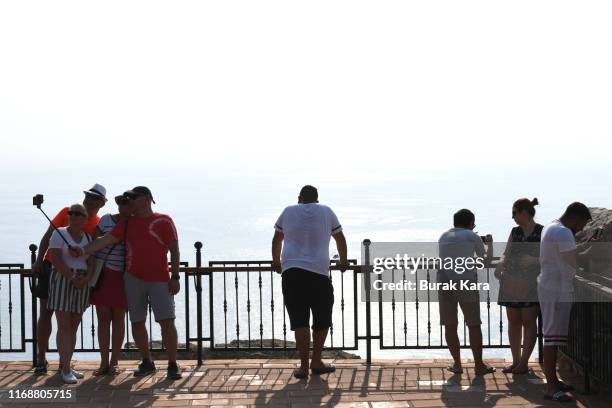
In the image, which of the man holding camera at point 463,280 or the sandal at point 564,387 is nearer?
the sandal at point 564,387

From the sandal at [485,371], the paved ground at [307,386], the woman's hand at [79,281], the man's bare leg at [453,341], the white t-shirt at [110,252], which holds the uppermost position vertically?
the white t-shirt at [110,252]

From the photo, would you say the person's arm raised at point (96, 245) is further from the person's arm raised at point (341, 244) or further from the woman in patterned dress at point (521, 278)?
the woman in patterned dress at point (521, 278)

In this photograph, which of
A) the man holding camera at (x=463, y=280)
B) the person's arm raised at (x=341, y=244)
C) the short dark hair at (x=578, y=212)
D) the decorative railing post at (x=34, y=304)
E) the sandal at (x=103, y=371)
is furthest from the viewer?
the decorative railing post at (x=34, y=304)

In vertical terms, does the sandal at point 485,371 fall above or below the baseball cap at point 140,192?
below

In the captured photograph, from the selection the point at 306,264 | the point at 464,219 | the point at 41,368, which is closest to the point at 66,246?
the point at 41,368

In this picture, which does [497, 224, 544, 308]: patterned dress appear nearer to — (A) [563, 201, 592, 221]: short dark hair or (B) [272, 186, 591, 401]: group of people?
(B) [272, 186, 591, 401]: group of people

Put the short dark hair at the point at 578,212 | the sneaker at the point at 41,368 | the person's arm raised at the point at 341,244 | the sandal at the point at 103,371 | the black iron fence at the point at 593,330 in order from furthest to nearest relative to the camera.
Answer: the sneaker at the point at 41,368 < the sandal at the point at 103,371 < the person's arm raised at the point at 341,244 < the short dark hair at the point at 578,212 < the black iron fence at the point at 593,330

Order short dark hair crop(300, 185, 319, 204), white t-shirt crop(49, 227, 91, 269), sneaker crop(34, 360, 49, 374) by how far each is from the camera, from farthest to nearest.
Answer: sneaker crop(34, 360, 49, 374)
short dark hair crop(300, 185, 319, 204)
white t-shirt crop(49, 227, 91, 269)

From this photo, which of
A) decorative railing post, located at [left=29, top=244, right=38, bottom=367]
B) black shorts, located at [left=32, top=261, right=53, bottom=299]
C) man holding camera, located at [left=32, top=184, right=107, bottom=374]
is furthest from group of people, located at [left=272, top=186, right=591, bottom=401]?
decorative railing post, located at [left=29, top=244, right=38, bottom=367]

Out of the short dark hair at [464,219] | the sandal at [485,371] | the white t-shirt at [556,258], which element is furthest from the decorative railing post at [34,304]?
the white t-shirt at [556,258]

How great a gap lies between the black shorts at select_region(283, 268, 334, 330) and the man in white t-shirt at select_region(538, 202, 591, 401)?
1.90 m

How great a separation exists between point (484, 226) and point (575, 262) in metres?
110

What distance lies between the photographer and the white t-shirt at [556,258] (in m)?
6.82

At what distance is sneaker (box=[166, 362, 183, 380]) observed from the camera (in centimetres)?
795
